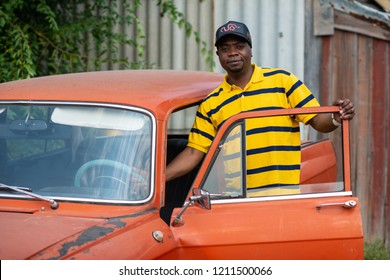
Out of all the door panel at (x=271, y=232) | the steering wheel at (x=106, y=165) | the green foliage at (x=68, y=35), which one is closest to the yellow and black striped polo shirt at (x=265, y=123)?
the door panel at (x=271, y=232)

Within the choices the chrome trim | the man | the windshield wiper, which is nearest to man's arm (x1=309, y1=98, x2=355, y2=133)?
the man

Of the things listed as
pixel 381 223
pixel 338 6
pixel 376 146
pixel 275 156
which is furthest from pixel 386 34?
pixel 275 156

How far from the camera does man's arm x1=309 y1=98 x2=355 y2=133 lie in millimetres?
4316

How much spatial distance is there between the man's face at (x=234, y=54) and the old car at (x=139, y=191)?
0.40 metres

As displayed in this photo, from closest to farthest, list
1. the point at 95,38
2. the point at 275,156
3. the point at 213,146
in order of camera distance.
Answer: the point at 213,146 → the point at 275,156 → the point at 95,38

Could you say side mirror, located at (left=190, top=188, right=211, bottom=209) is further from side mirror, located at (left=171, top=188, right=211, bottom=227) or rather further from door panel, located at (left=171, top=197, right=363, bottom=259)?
door panel, located at (left=171, top=197, right=363, bottom=259)

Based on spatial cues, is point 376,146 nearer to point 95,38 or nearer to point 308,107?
point 95,38

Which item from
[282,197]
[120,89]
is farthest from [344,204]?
[120,89]

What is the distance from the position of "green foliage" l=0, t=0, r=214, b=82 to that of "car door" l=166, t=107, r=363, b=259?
3056 millimetres

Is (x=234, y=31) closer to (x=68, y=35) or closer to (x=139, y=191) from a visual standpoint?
(x=139, y=191)

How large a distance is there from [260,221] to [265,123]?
561 mm

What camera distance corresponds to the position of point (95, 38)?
7.82 meters

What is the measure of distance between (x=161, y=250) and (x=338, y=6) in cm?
454

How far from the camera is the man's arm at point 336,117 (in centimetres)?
432
